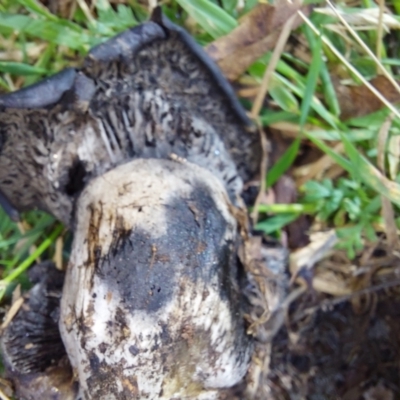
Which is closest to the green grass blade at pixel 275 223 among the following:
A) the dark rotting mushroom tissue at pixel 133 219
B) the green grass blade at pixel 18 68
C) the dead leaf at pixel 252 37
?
the dark rotting mushroom tissue at pixel 133 219

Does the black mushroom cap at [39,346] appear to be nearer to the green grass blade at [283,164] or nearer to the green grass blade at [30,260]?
the green grass blade at [30,260]

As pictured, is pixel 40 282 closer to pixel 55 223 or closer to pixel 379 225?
pixel 55 223

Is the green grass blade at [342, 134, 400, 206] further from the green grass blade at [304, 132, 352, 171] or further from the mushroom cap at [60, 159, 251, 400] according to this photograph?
the mushroom cap at [60, 159, 251, 400]

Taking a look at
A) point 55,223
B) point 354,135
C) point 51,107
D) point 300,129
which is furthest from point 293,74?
point 55,223

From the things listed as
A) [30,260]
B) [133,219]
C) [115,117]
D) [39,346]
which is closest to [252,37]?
[115,117]

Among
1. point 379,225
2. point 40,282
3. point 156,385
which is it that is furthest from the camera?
point 379,225

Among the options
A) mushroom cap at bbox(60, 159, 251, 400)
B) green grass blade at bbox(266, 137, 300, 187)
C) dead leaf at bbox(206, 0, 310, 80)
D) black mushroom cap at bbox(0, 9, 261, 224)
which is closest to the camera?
mushroom cap at bbox(60, 159, 251, 400)

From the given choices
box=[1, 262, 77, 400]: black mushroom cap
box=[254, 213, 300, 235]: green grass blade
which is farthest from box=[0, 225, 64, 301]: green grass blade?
box=[254, 213, 300, 235]: green grass blade
